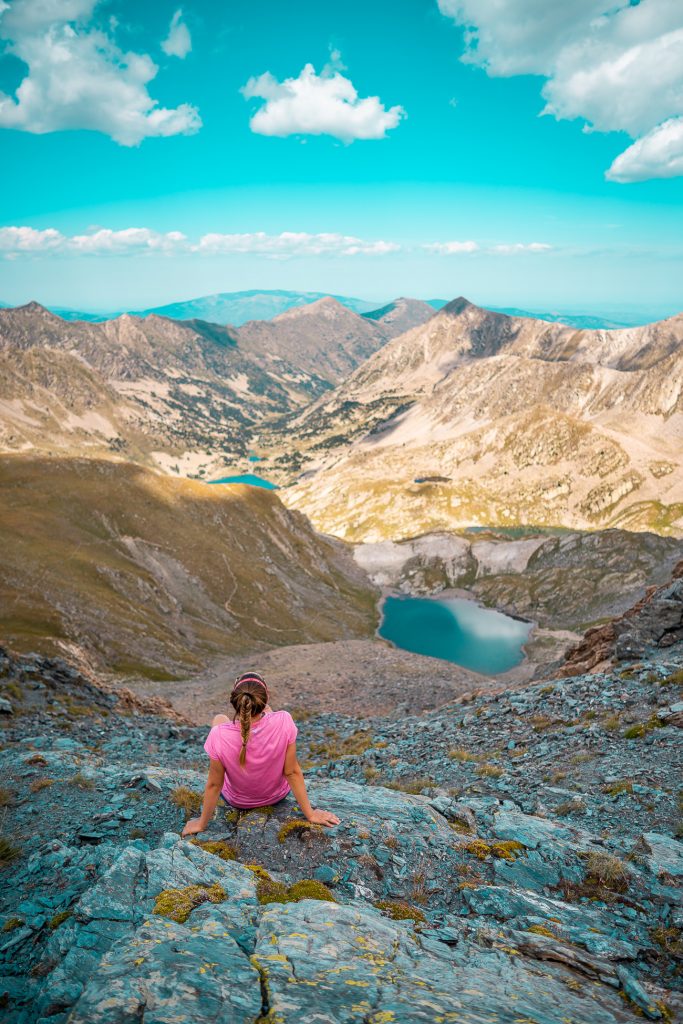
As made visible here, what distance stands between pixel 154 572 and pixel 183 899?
105297 mm

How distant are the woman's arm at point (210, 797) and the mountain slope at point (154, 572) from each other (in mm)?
48454

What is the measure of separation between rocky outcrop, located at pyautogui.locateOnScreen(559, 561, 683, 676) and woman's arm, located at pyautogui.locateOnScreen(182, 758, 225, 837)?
26.7 metres

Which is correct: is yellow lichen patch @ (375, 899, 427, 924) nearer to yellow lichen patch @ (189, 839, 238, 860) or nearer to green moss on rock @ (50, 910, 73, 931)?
yellow lichen patch @ (189, 839, 238, 860)

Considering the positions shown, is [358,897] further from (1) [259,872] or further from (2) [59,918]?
(2) [59,918]

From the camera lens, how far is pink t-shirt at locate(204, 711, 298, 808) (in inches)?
405

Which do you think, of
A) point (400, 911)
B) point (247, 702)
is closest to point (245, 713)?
point (247, 702)

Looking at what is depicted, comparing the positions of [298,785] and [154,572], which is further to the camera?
[154,572]

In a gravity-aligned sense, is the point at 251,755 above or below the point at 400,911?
above

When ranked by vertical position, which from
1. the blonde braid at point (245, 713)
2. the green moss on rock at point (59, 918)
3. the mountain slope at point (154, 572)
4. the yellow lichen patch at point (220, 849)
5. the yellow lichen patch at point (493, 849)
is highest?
the blonde braid at point (245, 713)

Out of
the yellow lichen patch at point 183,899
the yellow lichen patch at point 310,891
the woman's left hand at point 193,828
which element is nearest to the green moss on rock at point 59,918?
the yellow lichen patch at point 183,899

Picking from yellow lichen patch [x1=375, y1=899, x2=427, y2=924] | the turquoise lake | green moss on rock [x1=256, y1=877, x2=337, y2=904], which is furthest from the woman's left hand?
the turquoise lake

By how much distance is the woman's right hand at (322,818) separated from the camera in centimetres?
1093

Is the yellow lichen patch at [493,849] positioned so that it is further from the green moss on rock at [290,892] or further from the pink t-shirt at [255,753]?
the pink t-shirt at [255,753]

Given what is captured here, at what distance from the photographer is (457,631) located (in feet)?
527
